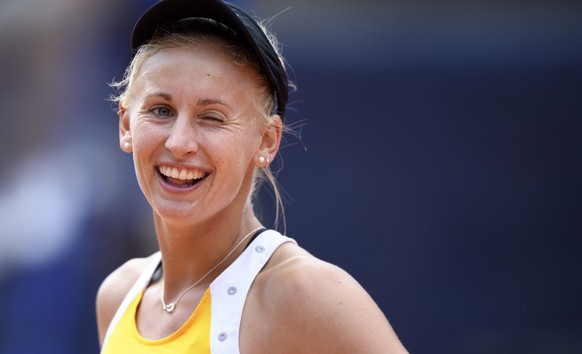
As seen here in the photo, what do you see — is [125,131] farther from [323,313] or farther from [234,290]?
[323,313]

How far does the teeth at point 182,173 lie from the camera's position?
1.83 m

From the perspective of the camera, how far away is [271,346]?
1.67 meters

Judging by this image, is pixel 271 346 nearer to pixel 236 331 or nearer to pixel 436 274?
pixel 236 331

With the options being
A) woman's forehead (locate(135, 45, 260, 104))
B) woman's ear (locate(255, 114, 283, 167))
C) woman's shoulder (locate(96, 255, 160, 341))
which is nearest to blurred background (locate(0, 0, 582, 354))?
woman's shoulder (locate(96, 255, 160, 341))

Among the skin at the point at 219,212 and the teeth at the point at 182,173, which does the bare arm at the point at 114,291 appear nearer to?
the skin at the point at 219,212

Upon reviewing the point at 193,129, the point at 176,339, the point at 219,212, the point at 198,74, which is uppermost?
the point at 198,74

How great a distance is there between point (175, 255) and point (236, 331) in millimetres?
394

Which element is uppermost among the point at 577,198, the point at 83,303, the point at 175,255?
the point at 577,198

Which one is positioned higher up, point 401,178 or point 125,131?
point 401,178

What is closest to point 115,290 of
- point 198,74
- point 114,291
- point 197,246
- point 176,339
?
point 114,291

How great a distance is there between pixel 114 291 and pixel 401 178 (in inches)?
80.7

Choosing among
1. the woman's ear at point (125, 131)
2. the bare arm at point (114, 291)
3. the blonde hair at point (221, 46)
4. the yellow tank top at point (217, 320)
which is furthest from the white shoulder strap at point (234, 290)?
the bare arm at point (114, 291)

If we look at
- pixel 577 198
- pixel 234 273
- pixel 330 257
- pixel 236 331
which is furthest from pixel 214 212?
pixel 577 198

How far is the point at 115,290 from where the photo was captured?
229 centimetres
